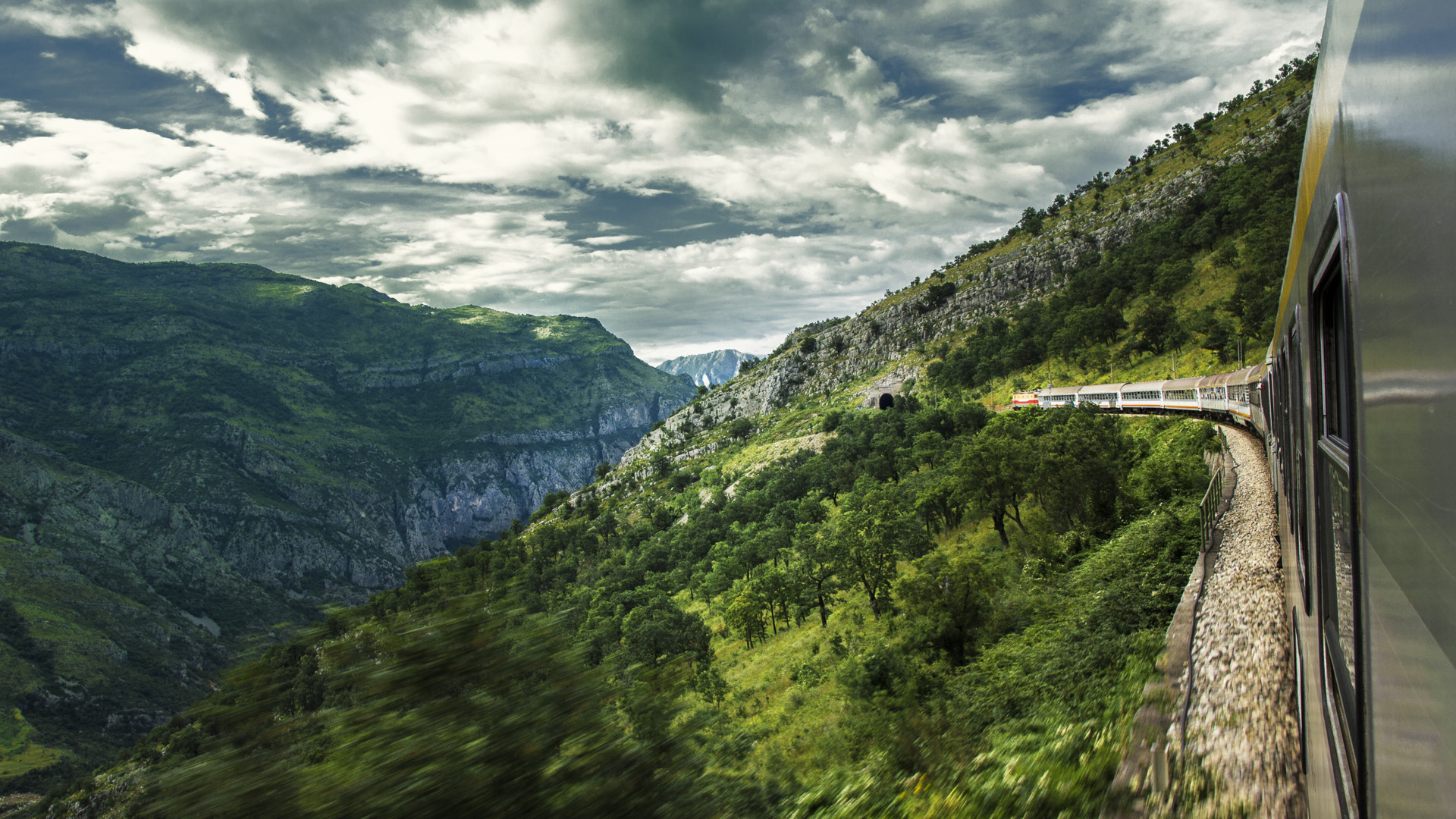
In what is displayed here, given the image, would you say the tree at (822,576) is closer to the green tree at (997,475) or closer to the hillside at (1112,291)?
the green tree at (997,475)

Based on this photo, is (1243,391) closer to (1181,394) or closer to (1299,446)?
(1181,394)

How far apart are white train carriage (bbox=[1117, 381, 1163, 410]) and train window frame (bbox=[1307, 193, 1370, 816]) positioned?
57009 millimetres

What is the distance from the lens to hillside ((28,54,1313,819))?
4.44 meters

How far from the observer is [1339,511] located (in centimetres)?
331

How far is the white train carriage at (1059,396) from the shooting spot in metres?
63.7

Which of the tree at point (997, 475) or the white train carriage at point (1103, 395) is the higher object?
the white train carriage at point (1103, 395)

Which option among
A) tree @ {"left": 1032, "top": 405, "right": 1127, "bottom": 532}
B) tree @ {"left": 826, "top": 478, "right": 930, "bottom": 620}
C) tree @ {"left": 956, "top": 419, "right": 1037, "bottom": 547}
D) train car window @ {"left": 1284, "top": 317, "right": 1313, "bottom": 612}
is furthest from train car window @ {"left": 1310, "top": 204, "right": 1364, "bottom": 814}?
tree @ {"left": 826, "top": 478, "right": 930, "bottom": 620}

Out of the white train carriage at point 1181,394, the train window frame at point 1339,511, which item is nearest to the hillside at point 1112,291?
the white train carriage at point 1181,394

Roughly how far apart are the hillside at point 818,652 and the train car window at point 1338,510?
3.84m

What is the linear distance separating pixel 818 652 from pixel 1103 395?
42115mm

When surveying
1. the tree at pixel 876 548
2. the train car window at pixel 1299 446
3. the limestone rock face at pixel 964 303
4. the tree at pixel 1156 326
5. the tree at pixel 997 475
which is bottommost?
the tree at pixel 876 548

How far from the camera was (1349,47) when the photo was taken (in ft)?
7.72

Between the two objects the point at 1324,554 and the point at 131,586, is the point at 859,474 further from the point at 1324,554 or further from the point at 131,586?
the point at 131,586

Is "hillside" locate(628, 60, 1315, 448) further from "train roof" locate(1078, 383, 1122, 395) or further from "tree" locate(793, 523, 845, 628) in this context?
"tree" locate(793, 523, 845, 628)
